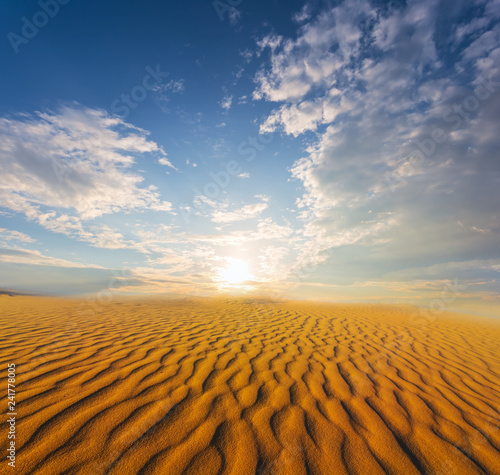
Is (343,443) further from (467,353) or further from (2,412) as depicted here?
(467,353)

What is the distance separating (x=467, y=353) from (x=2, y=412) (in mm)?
9293

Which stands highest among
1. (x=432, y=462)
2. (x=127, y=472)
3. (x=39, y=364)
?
(x=39, y=364)

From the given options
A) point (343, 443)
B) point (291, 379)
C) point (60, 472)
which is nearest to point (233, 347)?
point (291, 379)

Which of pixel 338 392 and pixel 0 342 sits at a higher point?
pixel 0 342

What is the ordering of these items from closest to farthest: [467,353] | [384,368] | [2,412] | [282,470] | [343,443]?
1. [282,470]
2. [343,443]
3. [2,412]
4. [384,368]
5. [467,353]

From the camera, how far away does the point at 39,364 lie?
3574 mm

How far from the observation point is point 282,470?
188 centimetres

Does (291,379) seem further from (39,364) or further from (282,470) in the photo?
(39,364)

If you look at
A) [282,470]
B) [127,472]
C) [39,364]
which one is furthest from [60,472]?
[39,364]

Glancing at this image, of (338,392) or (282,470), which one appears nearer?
(282,470)

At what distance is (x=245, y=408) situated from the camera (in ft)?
8.64

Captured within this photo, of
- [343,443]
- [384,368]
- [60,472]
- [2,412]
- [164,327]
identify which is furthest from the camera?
[164,327]

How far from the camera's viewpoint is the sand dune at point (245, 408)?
76.2 inches

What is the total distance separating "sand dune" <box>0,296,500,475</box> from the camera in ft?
6.35
